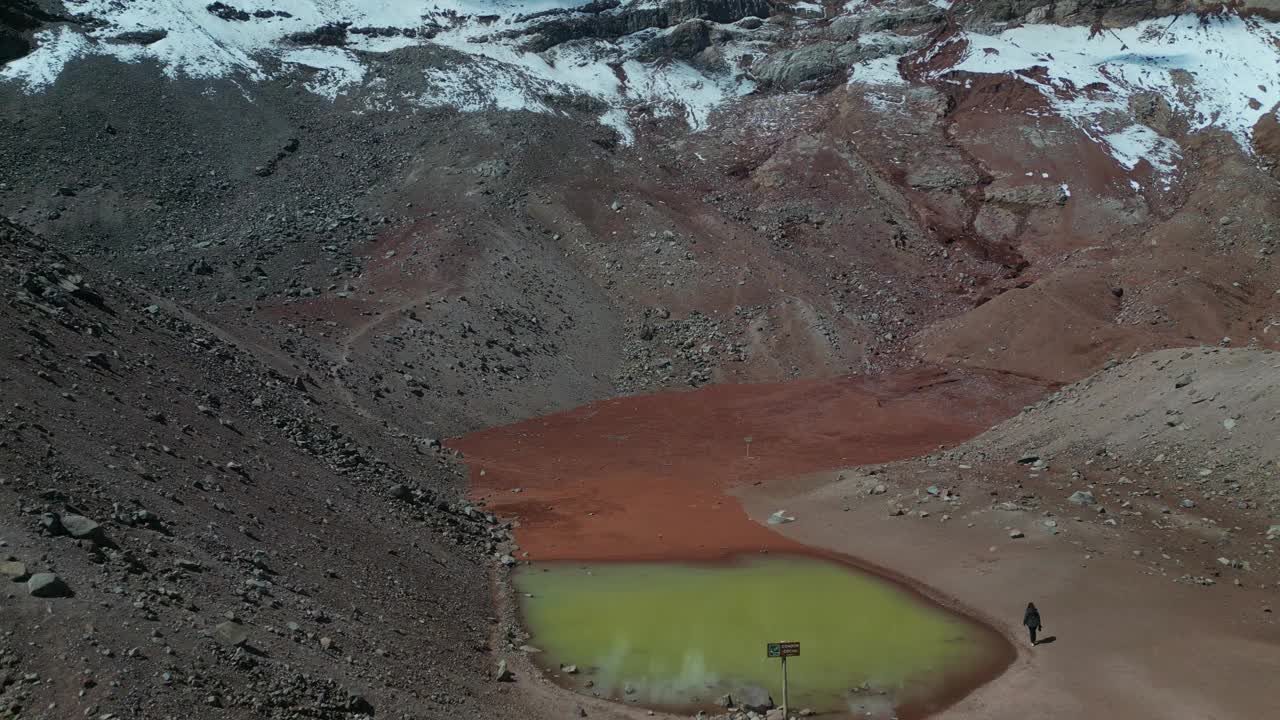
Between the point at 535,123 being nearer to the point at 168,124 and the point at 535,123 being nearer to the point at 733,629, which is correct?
the point at 168,124

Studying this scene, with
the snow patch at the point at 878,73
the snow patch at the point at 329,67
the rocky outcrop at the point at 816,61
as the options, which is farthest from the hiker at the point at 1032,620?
the rocky outcrop at the point at 816,61

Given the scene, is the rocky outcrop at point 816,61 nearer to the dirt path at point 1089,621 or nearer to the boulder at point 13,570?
the dirt path at point 1089,621

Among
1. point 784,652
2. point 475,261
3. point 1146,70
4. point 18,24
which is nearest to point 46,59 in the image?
point 18,24

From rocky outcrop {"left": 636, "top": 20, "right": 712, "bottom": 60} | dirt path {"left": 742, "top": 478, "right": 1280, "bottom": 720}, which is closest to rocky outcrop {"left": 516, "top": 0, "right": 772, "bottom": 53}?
rocky outcrop {"left": 636, "top": 20, "right": 712, "bottom": 60}

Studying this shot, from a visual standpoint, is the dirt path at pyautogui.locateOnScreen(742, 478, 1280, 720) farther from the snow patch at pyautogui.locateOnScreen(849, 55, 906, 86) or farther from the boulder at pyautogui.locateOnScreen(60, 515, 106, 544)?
the snow patch at pyautogui.locateOnScreen(849, 55, 906, 86)

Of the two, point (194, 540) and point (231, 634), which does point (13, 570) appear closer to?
point (231, 634)

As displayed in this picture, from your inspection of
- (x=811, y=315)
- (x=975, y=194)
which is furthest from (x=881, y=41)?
(x=811, y=315)
